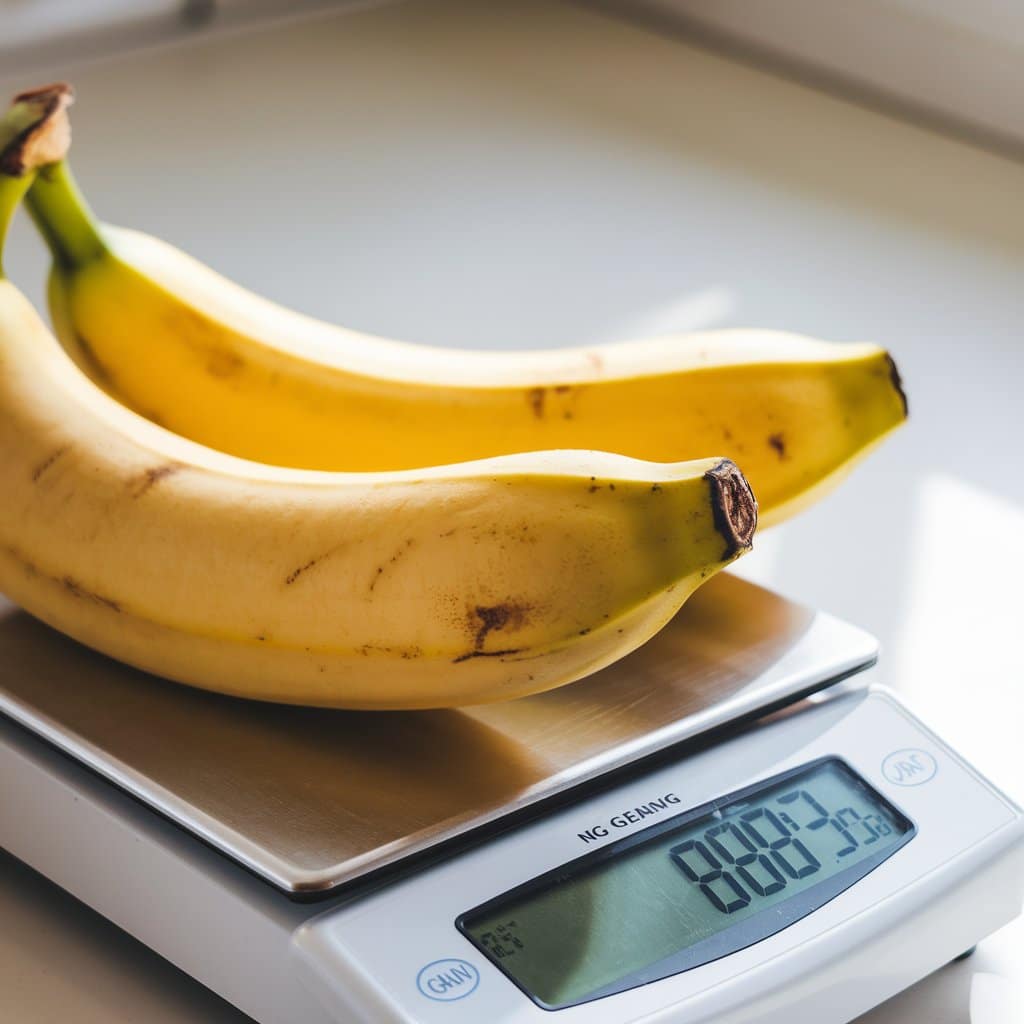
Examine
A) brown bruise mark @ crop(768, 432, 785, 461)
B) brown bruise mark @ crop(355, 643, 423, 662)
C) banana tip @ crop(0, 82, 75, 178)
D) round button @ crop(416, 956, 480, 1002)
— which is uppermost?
banana tip @ crop(0, 82, 75, 178)

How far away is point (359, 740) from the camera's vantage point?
2.52 feet

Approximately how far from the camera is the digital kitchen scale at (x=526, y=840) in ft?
2.20

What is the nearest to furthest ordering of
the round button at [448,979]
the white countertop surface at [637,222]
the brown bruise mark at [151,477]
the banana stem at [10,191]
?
the round button at [448,979]
the brown bruise mark at [151,477]
the banana stem at [10,191]
the white countertop surface at [637,222]

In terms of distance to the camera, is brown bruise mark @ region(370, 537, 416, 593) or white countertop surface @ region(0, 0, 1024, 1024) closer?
brown bruise mark @ region(370, 537, 416, 593)

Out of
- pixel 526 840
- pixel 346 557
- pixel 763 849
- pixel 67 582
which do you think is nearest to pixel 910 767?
pixel 763 849

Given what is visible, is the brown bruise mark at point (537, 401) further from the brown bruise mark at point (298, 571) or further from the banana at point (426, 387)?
the brown bruise mark at point (298, 571)

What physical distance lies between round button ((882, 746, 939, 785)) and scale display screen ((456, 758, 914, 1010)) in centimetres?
2

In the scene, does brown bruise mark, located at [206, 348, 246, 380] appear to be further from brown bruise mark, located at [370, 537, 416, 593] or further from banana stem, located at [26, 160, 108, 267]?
brown bruise mark, located at [370, 537, 416, 593]

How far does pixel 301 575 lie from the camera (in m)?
0.70

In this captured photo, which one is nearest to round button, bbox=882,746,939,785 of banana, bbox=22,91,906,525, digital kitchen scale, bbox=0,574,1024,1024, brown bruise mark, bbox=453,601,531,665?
digital kitchen scale, bbox=0,574,1024,1024

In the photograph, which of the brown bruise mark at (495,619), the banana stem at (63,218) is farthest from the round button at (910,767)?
the banana stem at (63,218)

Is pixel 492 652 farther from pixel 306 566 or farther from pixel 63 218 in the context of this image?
pixel 63 218

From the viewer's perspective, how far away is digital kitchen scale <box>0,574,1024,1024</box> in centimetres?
67

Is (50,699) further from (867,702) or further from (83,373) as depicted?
(867,702)
